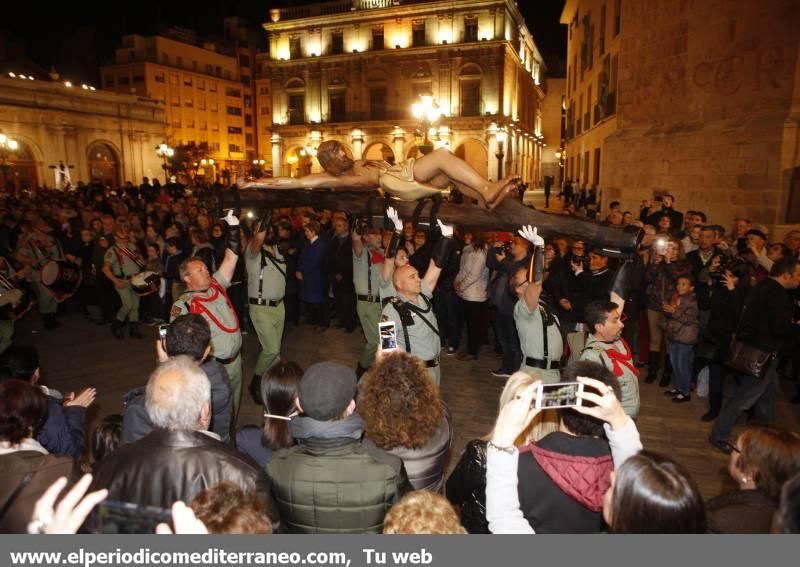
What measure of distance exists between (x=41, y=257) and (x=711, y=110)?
11709mm

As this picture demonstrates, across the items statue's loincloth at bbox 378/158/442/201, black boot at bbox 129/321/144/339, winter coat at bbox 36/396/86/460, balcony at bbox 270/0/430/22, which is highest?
balcony at bbox 270/0/430/22

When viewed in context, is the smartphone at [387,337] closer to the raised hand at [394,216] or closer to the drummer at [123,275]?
the raised hand at [394,216]

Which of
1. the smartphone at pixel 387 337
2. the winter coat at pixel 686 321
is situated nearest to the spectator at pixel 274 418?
the smartphone at pixel 387 337

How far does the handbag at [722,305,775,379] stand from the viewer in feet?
14.4

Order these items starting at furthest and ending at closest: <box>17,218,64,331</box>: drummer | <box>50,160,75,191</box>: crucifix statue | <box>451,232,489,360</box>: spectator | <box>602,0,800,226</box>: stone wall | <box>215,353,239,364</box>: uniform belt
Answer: <box>50,160,75,191</box>: crucifix statue → <box>17,218,64,331</box>: drummer → <box>602,0,800,226</box>: stone wall → <box>451,232,489,360</box>: spectator → <box>215,353,239,364</box>: uniform belt

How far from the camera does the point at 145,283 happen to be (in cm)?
829

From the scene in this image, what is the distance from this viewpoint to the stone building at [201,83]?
160 ft

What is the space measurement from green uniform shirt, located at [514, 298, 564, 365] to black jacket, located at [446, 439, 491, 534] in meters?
2.30

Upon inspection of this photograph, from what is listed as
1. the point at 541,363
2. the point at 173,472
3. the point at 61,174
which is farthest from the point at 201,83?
the point at 173,472

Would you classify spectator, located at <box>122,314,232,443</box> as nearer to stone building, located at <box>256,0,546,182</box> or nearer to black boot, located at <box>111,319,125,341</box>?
black boot, located at <box>111,319,125,341</box>

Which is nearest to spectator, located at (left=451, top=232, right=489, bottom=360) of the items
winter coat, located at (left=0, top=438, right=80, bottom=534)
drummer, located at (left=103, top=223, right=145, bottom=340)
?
drummer, located at (left=103, top=223, right=145, bottom=340)

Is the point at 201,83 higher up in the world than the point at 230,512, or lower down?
higher up

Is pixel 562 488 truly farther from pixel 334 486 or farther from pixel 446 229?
pixel 446 229

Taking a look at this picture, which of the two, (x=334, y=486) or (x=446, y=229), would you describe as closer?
(x=334, y=486)
